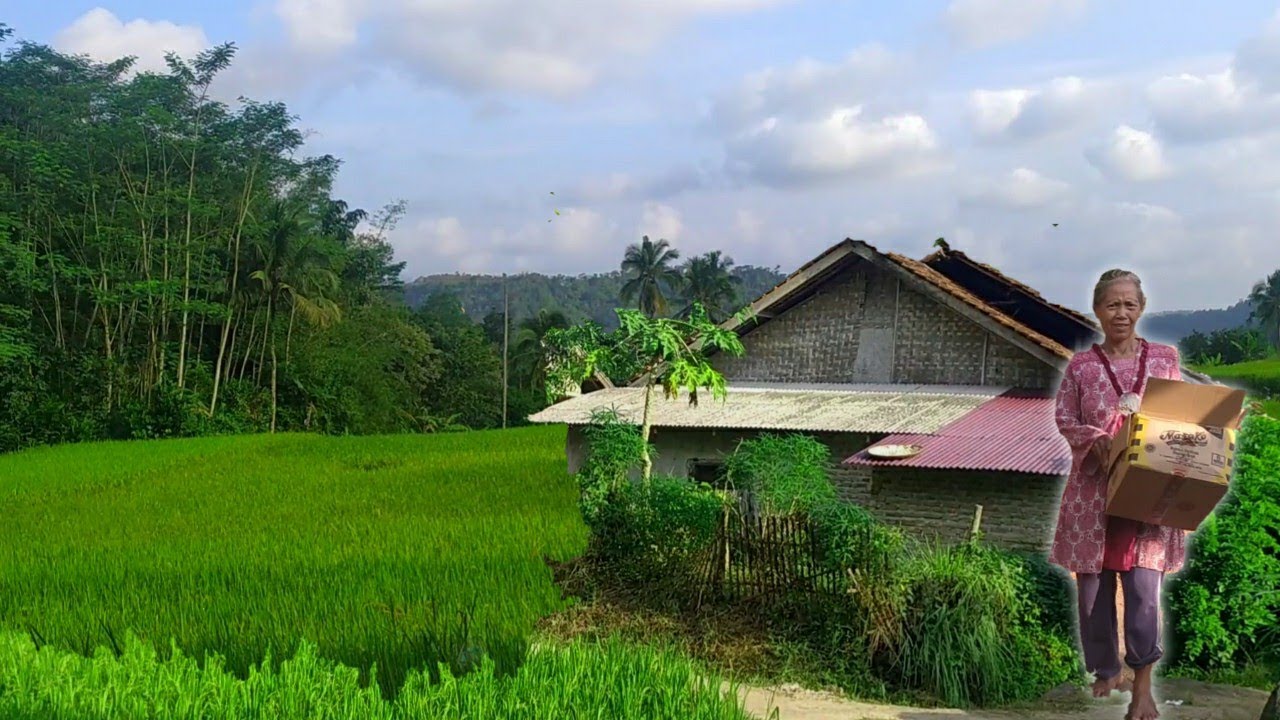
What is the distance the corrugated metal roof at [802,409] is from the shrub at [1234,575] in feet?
13.1

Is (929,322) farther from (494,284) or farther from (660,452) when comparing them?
(494,284)

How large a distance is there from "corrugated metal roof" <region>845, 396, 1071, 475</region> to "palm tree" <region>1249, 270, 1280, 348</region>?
61.5 meters

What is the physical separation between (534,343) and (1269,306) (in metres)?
44.5

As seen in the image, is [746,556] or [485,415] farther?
[485,415]

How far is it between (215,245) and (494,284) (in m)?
97.5

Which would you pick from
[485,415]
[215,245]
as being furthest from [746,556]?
[485,415]

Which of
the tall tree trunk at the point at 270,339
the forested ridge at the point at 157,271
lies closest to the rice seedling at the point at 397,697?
the forested ridge at the point at 157,271

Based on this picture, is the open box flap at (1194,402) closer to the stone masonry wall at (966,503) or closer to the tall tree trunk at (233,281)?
the stone masonry wall at (966,503)

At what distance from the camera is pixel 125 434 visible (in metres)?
31.1

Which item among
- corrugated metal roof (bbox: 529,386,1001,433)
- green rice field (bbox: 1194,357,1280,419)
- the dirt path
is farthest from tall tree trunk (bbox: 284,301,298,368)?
the dirt path

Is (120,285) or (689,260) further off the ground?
(689,260)

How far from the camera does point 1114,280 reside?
10.2 ft

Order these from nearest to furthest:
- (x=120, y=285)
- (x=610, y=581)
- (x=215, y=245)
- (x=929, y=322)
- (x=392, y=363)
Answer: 1. (x=610, y=581)
2. (x=929, y=322)
3. (x=120, y=285)
4. (x=215, y=245)
5. (x=392, y=363)

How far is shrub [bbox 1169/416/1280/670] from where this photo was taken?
695 centimetres
